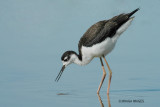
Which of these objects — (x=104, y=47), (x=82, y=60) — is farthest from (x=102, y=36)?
(x=82, y=60)

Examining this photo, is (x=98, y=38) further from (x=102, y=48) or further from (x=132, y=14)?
(x=132, y=14)

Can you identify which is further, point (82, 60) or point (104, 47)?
point (82, 60)

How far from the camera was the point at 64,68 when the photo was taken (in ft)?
48.4

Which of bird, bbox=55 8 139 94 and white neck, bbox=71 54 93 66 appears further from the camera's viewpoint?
white neck, bbox=71 54 93 66

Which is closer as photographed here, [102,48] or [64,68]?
[102,48]

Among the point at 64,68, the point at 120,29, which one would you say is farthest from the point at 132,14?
the point at 64,68

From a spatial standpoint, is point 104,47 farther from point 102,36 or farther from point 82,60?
point 82,60

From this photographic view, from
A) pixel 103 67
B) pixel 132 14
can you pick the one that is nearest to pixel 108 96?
pixel 103 67

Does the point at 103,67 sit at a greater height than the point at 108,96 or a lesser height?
greater

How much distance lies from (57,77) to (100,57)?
4.68ft

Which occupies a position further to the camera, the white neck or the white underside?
the white neck

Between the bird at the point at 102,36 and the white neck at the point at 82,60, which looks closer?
the bird at the point at 102,36

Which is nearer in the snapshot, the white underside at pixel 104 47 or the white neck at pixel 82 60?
the white underside at pixel 104 47

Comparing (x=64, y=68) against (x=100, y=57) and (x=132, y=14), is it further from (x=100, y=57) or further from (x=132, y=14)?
(x=132, y=14)
